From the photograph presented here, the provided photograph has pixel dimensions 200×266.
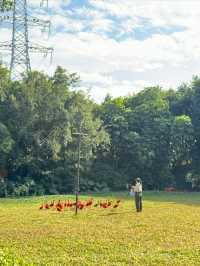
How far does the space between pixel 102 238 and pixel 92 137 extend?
20.3m

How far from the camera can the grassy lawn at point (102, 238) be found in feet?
30.1

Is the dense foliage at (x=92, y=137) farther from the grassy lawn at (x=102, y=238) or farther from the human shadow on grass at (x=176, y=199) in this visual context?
the grassy lawn at (x=102, y=238)

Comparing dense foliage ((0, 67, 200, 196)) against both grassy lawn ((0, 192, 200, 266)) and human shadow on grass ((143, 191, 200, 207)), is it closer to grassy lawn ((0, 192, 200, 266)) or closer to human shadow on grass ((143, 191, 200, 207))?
human shadow on grass ((143, 191, 200, 207))

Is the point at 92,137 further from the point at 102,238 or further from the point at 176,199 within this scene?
the point at 102,238

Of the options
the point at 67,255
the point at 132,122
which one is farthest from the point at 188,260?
the point at 132,122

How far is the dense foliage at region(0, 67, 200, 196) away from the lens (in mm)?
29578

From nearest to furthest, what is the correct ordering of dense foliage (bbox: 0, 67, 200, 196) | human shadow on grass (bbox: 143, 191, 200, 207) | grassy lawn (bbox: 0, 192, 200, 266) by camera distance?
grassy lawn (bbox: 0, 192, 200, 266) < human shadow on grass (bbox: 143, 191, 200, 207) < dense foliage (bbox: 0, 67, 200, 196)

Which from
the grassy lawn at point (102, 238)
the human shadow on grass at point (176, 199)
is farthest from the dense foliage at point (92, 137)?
the grassy lawn at point (102, 238)

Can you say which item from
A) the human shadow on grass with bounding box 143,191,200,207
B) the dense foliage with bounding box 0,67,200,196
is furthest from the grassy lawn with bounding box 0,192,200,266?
the dense foliage with bounding box 0,67,200,196

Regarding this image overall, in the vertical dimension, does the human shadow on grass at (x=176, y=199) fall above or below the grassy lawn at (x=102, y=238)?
above

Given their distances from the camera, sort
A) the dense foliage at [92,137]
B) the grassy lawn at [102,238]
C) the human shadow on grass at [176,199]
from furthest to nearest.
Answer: the dense foliage at [92,137] → the human shadow on grass at [176,199] → the grassy lawn at [102,238]

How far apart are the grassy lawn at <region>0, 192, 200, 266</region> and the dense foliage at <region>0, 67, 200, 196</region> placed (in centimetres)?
1292

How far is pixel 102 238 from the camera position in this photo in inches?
444

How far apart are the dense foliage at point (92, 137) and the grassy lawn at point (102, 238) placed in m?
12.9
